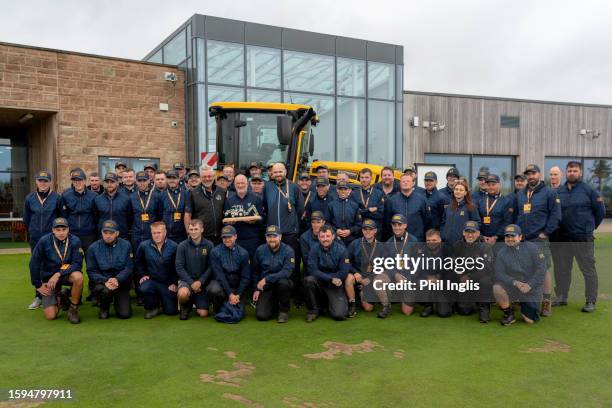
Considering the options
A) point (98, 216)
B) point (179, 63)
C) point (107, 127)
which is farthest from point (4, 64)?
point (98, 216)

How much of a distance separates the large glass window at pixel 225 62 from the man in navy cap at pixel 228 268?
902 centimetres

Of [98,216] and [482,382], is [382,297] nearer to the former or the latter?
[482,382]

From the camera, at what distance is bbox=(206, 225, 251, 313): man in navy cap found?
17.7 ft

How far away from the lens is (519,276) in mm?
5184

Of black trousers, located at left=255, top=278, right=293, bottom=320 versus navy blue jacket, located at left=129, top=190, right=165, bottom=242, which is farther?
navy blue jacket, located at left=129, top=190, right=165, bottom=242

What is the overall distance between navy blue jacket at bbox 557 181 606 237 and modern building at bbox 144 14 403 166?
31.6 feet

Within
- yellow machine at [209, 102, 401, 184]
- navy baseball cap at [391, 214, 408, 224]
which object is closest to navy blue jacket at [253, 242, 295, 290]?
navy baseball cap at [391, 214, 408, 224]

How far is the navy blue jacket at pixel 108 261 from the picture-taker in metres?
5.52

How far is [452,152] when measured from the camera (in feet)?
58.5

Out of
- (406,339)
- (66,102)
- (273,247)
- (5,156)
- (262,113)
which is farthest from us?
(5,156)

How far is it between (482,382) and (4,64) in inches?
501

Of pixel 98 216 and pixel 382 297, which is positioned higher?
pixel 98 216

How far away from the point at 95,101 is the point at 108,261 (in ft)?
27.8

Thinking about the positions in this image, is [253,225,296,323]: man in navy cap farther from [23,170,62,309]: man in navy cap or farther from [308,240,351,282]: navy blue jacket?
[23,170,62,309]: man in navy cap
